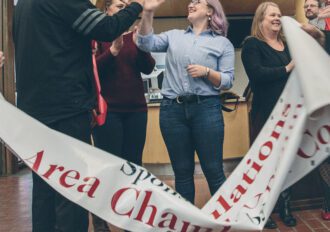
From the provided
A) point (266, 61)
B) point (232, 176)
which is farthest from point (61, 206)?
point (266, 61)

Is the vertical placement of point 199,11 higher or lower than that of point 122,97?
higher

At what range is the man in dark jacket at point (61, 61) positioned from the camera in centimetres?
171

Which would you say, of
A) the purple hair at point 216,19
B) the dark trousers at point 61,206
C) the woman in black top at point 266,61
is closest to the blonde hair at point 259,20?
the woman in black top at point 266,61

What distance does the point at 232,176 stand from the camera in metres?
1.58

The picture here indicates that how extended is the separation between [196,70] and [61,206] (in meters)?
0.98

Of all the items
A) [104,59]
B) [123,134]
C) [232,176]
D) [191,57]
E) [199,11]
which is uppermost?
[199,11]

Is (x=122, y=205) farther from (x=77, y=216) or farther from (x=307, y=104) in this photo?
(x=307, y=104)

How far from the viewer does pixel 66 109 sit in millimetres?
1755

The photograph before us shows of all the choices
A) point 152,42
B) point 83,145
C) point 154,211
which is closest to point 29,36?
point 83,145

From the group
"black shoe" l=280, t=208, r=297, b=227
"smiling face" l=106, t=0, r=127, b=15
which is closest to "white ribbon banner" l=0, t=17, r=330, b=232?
"smiling face" l=106, t=0, r=127, b=15

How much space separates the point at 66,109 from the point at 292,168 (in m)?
0.99

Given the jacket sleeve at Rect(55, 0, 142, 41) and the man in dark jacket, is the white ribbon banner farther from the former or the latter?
the jacket sleeve at Rect(55, 0, 142, 41)

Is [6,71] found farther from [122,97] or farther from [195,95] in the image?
[195,95]

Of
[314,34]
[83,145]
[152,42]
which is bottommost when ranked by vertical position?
[83,145]
